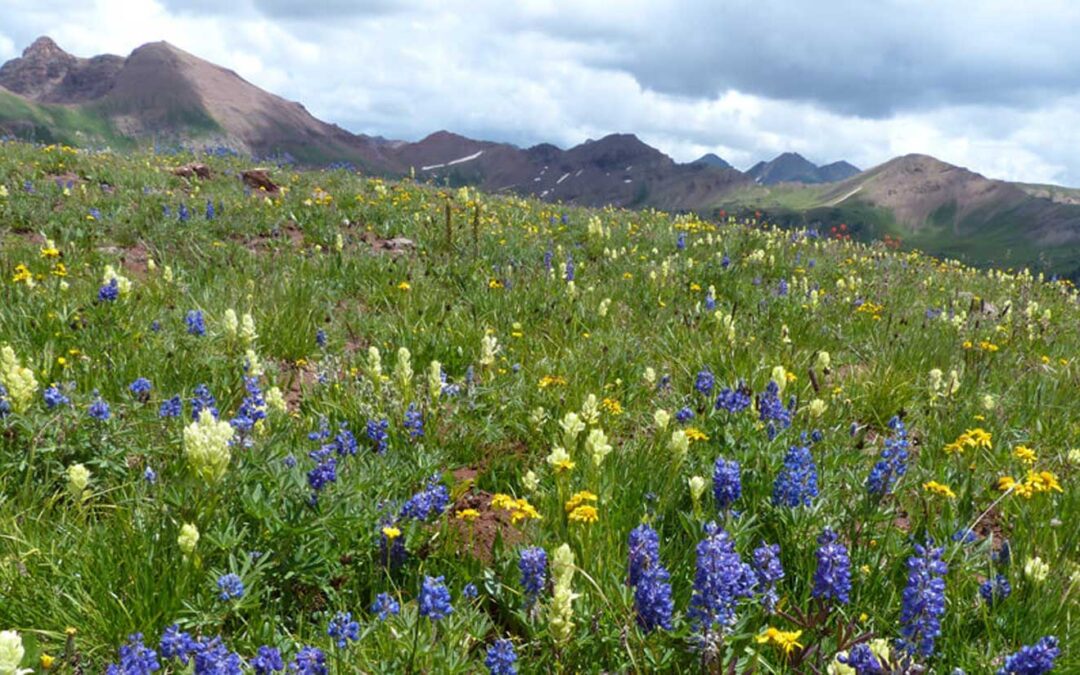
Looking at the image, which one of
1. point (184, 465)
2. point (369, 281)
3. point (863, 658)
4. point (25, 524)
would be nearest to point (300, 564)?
point (184, 465)

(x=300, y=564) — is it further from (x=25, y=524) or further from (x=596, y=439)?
(x=596, y=439)

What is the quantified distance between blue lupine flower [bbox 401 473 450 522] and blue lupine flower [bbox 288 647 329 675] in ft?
2.59

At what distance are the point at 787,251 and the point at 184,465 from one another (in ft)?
33.7

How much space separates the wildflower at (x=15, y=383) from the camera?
330 centimetres

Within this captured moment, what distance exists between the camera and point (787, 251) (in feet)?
37.9

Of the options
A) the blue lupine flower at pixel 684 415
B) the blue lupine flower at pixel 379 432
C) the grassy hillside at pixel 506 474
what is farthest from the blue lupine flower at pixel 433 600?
the blue lupine flower at pixel 684 415

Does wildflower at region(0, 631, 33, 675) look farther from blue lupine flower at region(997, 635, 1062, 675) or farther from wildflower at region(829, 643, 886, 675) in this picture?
blue lupine flower at region(997, 635, 1062, 675)

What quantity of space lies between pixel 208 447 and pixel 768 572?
2.20 m

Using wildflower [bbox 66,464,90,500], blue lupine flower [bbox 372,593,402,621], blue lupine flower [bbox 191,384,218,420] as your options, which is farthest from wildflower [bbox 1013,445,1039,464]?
wildflower [bbox 66,464,90,500]

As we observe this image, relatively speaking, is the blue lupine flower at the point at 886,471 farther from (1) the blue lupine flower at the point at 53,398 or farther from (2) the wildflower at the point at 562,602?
(1) the blue lupine flower at the point at 53,398

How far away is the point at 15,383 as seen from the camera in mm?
3311

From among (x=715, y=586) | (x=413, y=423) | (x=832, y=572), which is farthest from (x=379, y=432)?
(x=832, y=572)

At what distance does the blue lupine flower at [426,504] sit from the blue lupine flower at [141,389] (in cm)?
180

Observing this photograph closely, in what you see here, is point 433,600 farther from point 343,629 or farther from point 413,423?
point 413,423
